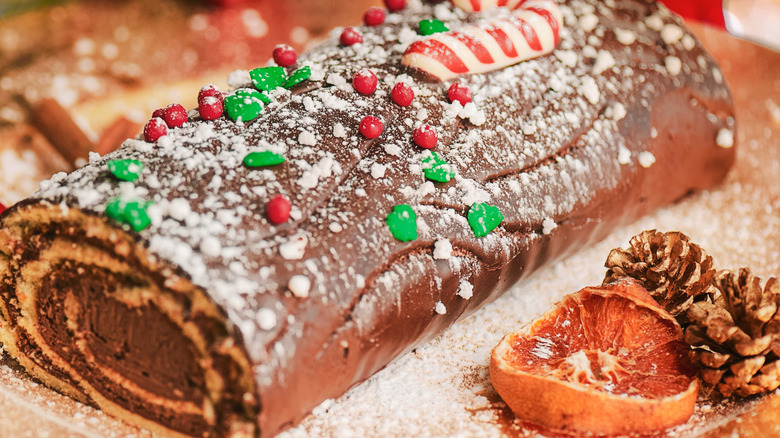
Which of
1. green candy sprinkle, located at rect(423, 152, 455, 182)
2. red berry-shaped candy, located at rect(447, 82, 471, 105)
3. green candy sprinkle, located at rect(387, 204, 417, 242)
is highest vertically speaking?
red berry-shaped candy, located at rect(447, 82, 471, 105)

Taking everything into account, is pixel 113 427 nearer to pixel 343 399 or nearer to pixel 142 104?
pixel 343 399

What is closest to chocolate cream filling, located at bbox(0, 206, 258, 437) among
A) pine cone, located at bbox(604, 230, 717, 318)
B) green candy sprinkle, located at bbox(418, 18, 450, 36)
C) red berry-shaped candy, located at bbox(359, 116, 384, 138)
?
red berry-shaped candy, located at bbox(359, 116, 384, 138)

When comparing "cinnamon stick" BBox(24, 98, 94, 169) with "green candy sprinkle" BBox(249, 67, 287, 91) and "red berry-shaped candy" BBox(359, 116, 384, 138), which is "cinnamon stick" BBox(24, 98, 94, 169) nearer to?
"green candy sprinkle" BBox(249, 67, 287, 91)

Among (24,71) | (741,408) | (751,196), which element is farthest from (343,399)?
(24,71)

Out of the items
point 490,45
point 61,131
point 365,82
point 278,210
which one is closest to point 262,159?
point 278,210

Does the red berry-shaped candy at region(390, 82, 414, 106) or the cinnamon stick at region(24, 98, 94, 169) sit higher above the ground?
the red berry-shaped candy at region(390, 82, 414, 106)

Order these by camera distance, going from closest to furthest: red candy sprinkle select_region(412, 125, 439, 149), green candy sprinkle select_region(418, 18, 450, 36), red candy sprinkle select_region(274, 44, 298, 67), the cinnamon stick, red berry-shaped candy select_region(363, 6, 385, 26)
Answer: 1. red candy sprinkle select_region(412, 125, 439, 149)
2. red candy sprinkle select_region(274, 44, 298, 67)
3. green candy sprinkle select_region(418, 18, 450, 36)
4. red berry-shaped candy select_region(363, 6, 385, 26)
5. the cinnamon stick
